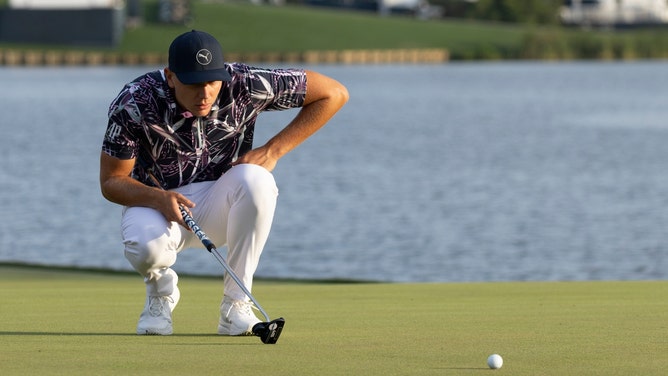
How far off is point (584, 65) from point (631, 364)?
10242 centimetres

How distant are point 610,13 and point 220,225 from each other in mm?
141409

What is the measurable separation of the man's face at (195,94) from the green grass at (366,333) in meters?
0.85

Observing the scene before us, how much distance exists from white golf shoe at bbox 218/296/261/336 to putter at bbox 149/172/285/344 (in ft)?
0.23

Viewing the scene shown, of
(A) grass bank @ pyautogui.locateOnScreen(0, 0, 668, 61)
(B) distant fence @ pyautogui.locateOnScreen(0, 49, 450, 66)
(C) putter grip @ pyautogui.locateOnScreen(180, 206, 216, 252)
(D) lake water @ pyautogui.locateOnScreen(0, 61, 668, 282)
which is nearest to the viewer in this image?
(C) putter grip @ pyautogui.locateOnScreen(180, 206, 216, 252)

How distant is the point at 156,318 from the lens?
5414mm

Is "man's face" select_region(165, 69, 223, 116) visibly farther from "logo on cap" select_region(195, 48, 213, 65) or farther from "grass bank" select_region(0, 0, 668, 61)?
"grass bank" select_region(0, 0, 668, 61)

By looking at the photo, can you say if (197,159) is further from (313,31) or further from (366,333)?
(313,31)

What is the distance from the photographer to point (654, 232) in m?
18.3

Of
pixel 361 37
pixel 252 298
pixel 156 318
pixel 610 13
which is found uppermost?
pixel 252 298

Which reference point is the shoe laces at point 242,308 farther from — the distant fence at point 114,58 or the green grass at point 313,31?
the green grass at point 313,31

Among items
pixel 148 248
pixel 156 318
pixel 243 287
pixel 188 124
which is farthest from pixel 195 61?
pixel 156 318

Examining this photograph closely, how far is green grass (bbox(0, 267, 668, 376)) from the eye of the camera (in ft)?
14.9

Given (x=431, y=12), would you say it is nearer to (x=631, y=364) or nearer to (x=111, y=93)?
(x=111, y=93)

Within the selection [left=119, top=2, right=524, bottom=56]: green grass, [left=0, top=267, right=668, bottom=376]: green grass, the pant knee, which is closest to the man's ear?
the pant knee
